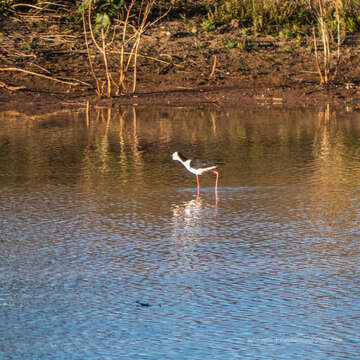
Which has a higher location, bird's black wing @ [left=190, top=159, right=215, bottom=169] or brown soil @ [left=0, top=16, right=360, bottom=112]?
brown soil @ [left=0, top=16, right=360, bottom=112]

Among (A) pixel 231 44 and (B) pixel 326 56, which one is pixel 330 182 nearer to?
(B) pixel 326 56

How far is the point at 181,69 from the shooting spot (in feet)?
64.7

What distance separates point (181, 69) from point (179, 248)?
12.7 m

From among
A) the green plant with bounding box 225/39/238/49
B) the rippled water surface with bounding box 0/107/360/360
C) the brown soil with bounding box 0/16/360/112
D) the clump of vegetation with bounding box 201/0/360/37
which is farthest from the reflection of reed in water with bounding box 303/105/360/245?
the clump of vegetation with bounding box 201/0/360/37

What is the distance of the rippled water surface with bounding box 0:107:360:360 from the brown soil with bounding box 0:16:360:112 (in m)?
4.56

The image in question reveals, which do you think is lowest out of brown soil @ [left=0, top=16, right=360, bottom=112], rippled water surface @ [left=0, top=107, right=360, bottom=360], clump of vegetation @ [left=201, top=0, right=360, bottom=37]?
rippled water surface @ [left=0, top=107, right=360, bottom=360]

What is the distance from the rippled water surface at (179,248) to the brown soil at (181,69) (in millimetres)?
4559

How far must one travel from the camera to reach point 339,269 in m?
6.75

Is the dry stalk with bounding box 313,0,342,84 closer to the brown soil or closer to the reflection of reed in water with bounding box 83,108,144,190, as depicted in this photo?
the brown soil

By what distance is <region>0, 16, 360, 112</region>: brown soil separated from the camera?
18078 millimetres

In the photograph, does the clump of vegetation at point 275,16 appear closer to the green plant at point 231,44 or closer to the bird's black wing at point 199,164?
the green plant at point 231,44

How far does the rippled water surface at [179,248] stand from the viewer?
5.41 metres

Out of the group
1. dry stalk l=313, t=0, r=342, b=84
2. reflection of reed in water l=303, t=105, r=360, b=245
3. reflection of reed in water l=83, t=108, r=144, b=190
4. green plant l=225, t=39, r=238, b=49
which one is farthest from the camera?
green plant l=225, t=39, r=238, b=49

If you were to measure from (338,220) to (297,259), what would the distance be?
4.69 ft
